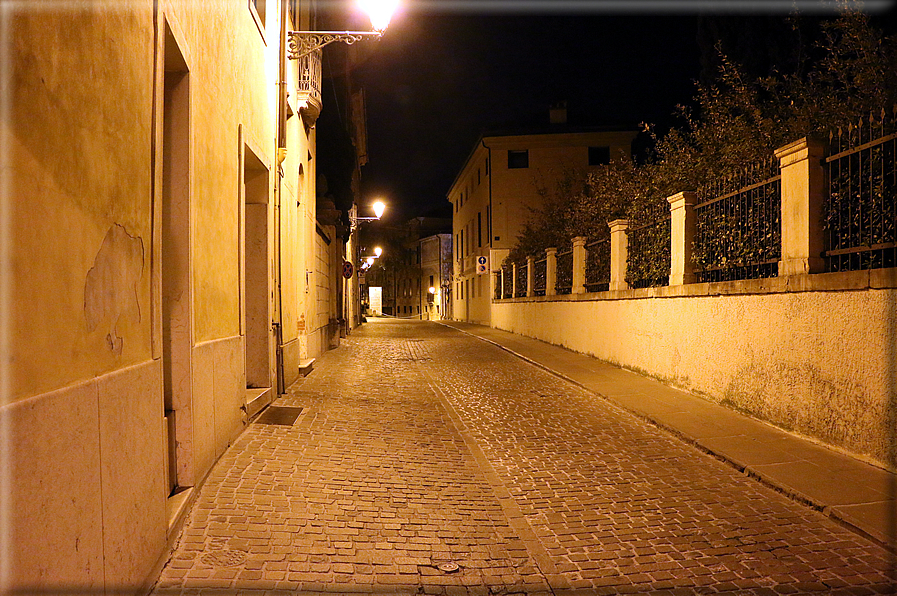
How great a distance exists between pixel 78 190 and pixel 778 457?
599cm

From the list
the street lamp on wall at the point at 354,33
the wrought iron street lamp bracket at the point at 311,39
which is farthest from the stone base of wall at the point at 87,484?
the wrought iron street lamp bracket at the point at 311,39

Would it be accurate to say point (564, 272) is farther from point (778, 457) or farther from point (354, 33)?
point (778, 457)

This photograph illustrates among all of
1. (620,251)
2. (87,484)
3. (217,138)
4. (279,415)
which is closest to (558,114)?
(620,251)

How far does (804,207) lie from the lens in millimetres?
7008

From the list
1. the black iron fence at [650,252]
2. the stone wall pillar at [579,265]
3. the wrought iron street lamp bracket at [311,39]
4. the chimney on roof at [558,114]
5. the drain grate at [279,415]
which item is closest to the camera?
the drain grate at [279,415]

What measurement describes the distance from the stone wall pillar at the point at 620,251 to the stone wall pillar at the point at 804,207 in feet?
18.8

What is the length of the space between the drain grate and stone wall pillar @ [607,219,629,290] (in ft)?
24.5

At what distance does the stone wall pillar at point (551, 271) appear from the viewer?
768 inches

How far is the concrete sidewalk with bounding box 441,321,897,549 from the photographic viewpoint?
15.1 ft

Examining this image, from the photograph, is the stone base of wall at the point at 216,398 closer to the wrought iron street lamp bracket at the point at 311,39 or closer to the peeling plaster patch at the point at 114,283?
the peeling plaster patch at the point at 114,283

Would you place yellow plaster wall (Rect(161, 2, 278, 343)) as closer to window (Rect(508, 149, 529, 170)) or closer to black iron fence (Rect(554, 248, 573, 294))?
black iron fence (Rect(554, 248, 573, 294))

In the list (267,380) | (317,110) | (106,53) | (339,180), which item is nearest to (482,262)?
(339,180)

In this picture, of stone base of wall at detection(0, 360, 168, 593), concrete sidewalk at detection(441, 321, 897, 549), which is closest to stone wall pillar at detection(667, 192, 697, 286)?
concrete sidewalk at detection(441, 321, 897, 549)

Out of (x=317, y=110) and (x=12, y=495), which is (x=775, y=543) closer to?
(x=12, y=495)
